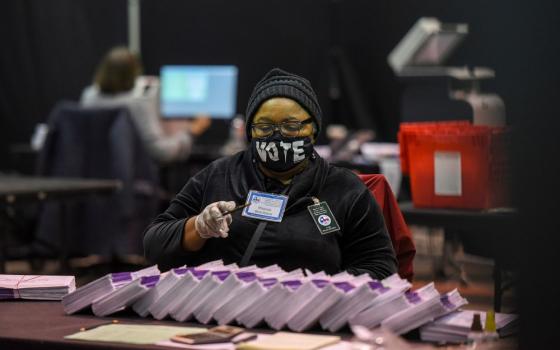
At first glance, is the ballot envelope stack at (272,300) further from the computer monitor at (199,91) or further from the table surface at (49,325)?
the computer monitor at (199,91)

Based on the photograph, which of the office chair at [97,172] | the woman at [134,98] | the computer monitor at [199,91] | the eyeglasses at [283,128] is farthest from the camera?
the computer monitor at [199,91]

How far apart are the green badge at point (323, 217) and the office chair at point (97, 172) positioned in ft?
11.6

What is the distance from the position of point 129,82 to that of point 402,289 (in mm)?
4797

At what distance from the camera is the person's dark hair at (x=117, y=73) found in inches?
253

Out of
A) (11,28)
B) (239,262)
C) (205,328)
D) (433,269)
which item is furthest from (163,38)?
(205,328)

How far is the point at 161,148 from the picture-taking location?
6.34 meters

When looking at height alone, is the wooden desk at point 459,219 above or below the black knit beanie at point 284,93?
below

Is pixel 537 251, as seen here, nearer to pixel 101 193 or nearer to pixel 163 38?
pixel 101 193

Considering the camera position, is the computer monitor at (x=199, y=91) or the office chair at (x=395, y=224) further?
the computer monitor at (x=199, y=91)

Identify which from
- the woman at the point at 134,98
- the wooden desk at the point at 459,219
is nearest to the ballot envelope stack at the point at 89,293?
the wooden desk at the point at 459,219

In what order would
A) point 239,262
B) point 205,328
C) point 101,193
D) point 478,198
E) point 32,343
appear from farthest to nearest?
point 101,193 → point 478,198 → point 239,262 → point 205,328 → point 32,343

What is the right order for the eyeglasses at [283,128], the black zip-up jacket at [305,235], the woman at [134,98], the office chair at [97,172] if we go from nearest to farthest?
the black zip-up jacket at [305,235] → the eyeglasses at [283,128] → the office chair at [97,172] → the woman at [134,98]

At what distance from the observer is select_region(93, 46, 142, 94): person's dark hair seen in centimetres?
643

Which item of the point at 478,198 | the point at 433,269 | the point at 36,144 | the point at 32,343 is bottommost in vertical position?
the point at 433,269
